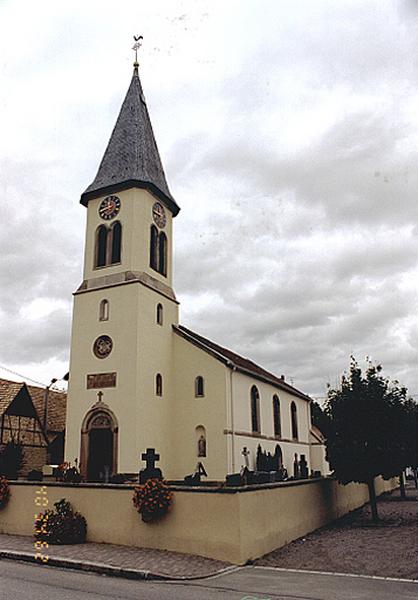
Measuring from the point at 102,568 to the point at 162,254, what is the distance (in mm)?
19759

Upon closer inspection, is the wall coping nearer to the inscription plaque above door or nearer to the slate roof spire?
the inscription plaque above door

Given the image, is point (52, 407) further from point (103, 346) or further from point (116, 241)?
point (116, 241)

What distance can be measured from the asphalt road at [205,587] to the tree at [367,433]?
28.4 feet

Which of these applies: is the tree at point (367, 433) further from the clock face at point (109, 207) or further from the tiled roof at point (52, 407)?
the tiled roof at point (52, 407)

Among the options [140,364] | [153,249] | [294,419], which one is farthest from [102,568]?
[294,419]

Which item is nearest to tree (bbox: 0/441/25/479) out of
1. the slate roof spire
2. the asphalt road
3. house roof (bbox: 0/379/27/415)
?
house roof (bbox: 0/379/27/415)

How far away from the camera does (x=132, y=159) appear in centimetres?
2922

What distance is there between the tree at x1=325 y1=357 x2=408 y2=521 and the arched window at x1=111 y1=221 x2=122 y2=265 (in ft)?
43.8

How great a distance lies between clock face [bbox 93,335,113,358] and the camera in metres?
25.4

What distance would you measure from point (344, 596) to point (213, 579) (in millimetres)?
2693

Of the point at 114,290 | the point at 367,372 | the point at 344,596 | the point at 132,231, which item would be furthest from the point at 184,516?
the point at 132,231

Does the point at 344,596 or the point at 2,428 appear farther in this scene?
the point at 2,428

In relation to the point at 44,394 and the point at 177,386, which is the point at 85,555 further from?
the point at 44,394

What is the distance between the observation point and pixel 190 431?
84.4 ft
